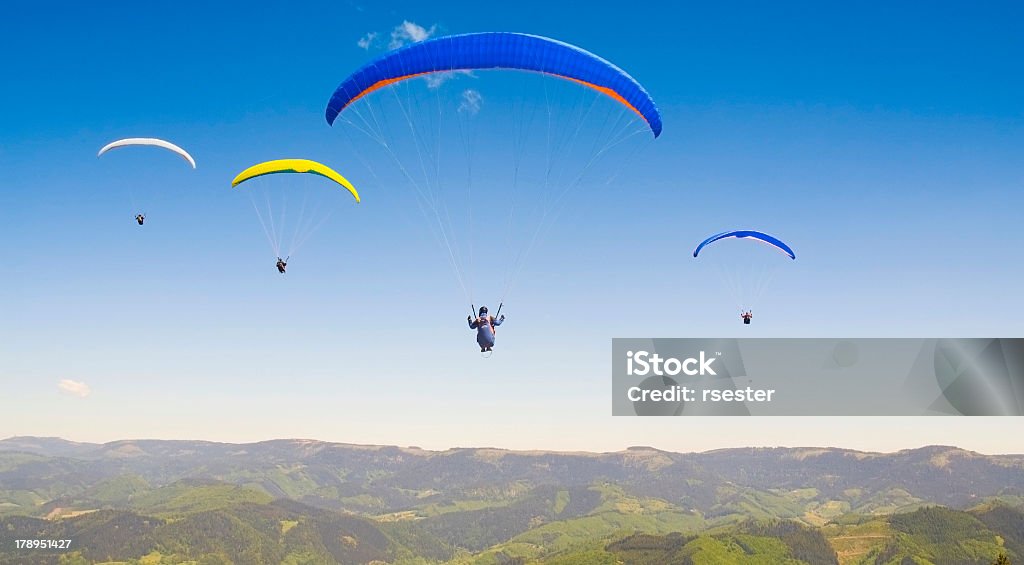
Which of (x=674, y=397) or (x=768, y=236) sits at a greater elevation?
(x=768, y=236)

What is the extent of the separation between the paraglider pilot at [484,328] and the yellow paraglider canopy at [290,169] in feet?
37.1

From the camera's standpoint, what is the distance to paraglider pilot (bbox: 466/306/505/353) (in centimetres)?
2502

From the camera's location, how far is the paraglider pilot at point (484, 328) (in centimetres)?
2502

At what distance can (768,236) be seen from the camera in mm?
41375

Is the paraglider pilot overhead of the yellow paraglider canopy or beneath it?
beneath

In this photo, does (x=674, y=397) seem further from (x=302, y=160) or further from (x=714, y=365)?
(x=302, y=160)

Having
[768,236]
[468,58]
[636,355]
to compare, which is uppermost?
[768,236]

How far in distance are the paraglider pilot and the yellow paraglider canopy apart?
37.1 feet

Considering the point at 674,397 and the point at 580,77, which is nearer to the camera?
the point at 580,77

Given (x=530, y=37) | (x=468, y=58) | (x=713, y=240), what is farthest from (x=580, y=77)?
(x=713, y=240)

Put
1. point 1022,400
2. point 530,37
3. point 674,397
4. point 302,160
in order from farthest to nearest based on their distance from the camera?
point 1022,400 → point 674,397 → point 302,160 → point 530,37

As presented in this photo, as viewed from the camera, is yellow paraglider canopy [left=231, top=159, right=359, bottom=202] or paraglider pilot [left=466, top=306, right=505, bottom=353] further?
yellow paraglider canopy [left=231, top=159, right=359, bottom=202]

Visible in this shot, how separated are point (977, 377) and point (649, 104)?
5411 cm

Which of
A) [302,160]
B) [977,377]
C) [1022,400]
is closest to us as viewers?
[302,160]
